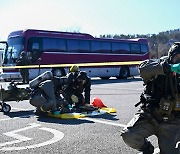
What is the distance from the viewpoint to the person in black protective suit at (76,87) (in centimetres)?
858

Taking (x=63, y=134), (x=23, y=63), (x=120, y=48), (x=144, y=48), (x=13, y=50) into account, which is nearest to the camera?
(x=63, y=134)

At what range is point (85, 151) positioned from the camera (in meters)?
4.88

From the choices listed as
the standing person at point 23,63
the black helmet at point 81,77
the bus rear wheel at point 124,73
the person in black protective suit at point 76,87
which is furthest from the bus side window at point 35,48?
the black helmet at point 81,77

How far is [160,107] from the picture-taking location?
3.72 meters

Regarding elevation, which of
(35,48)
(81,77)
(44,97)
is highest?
(35,48)

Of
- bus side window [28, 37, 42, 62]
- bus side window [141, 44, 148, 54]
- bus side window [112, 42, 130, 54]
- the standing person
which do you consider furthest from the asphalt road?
bus side window [141, 44, 148, 54]

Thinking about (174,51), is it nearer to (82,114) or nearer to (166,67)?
(166,67)

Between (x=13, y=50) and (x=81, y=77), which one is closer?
(x=81, y=77)

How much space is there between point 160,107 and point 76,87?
16.8 feet

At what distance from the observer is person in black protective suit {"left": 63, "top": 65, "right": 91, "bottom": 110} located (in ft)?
28.1

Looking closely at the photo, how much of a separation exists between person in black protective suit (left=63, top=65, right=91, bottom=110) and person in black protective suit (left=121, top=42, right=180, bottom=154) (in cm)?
467

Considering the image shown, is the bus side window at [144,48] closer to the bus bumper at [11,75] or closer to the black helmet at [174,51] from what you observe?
the bus bumper at [11,75]

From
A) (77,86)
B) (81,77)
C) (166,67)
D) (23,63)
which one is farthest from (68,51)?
(166,67)

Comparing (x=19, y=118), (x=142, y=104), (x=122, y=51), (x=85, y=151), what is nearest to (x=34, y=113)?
(x=19, y=118)
